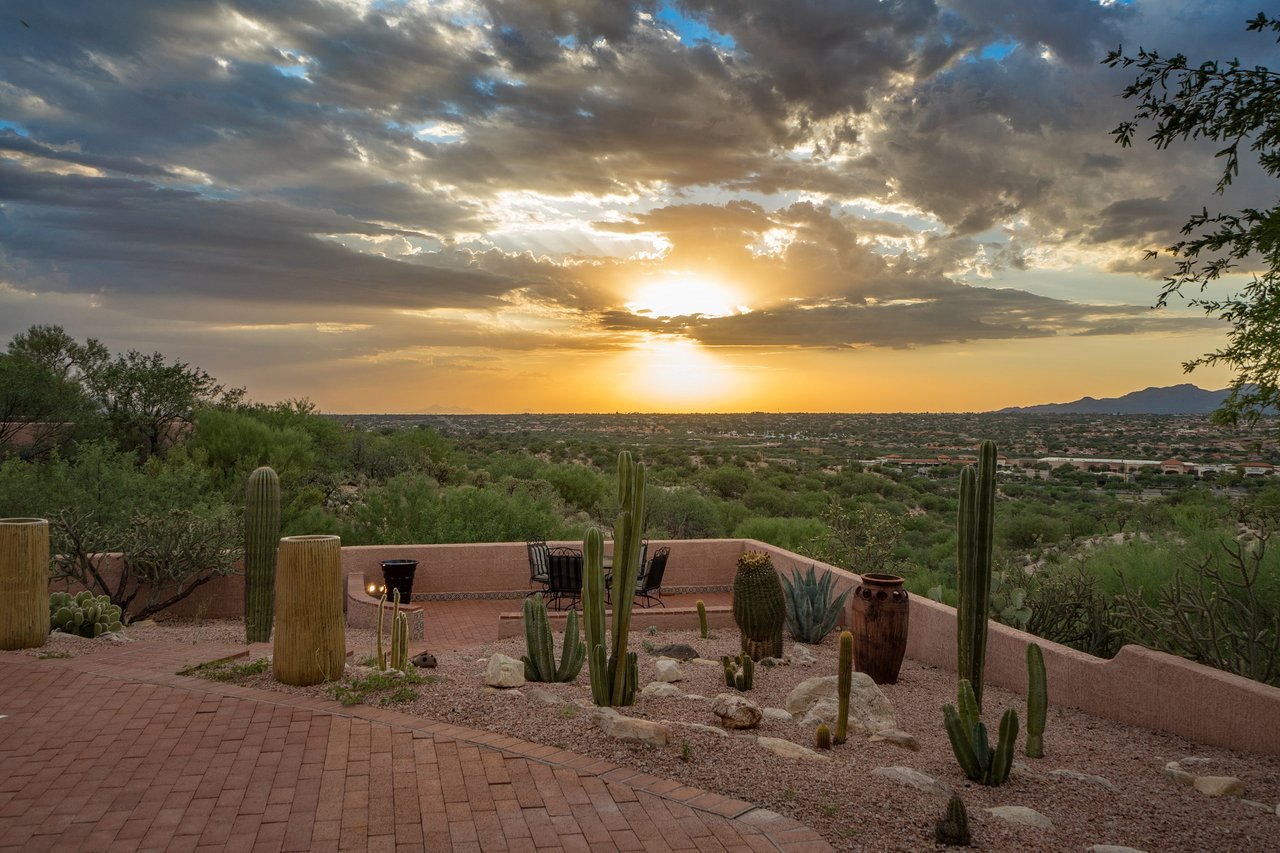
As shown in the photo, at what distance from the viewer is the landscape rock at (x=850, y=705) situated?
6770mm

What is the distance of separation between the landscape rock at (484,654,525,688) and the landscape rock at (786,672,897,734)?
212 cm

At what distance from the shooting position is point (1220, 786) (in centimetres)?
579

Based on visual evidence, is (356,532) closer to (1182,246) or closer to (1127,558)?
(1127,558)

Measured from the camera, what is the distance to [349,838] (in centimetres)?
446

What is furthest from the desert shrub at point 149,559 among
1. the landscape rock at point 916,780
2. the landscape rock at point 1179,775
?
the landscape rock at point 1179,775

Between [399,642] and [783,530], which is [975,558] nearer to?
[399,642]

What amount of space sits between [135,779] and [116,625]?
225 inches

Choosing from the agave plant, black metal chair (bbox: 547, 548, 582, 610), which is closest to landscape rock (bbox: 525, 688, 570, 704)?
the agave plant

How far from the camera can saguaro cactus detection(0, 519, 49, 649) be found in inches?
320

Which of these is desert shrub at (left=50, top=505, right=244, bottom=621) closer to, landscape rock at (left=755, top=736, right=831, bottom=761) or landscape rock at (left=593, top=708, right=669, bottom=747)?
landscape rock at (left=593, top=708, right=669, bottom=747)

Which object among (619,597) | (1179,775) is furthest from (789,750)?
(1179,775)

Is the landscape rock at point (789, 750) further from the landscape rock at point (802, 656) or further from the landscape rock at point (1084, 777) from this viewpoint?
the landscape rock at point (802, 656)

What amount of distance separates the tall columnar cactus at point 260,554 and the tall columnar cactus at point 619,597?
5077mm

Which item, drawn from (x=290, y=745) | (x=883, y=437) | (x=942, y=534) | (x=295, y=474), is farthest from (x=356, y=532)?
(x=883, y=437)
